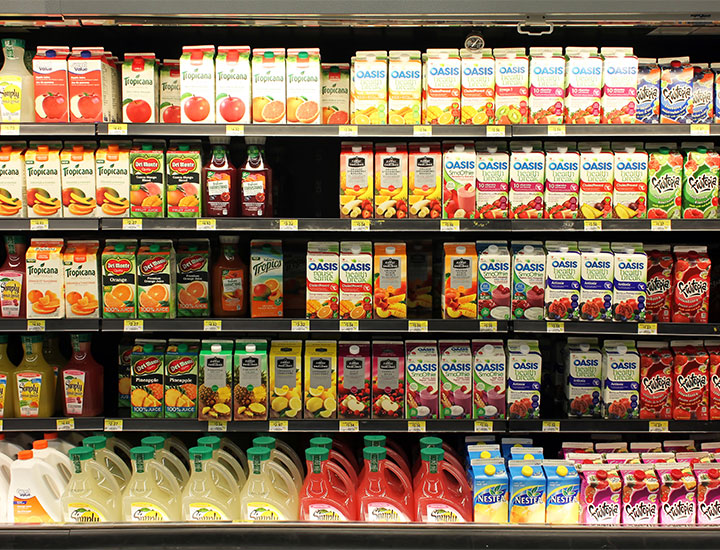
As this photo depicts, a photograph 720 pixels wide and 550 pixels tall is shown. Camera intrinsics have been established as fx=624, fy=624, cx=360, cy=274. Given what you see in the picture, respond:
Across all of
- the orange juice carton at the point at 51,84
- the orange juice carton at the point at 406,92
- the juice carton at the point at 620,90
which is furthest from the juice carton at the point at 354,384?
the orange juice carton at the point at 51,84

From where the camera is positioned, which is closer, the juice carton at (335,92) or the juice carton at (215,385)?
the juice carton at (215,385)

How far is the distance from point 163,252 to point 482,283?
1503 millimetres

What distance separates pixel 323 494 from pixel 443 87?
1.86 metres

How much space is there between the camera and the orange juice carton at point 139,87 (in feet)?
9.55

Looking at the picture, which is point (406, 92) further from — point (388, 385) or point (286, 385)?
point (286, 385)

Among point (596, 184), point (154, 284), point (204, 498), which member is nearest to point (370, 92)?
point (596, 184)

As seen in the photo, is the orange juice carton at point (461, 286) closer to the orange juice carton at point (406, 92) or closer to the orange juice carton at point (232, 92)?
the orange juice carton at point (406, 92)

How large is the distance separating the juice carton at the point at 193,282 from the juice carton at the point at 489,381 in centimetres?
132

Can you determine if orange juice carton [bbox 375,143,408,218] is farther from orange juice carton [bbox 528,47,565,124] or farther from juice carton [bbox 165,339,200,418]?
juice carton [bbox 165,339,200,418]

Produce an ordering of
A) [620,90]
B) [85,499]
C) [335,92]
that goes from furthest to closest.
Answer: [335,92] → [620,90] → [85,499]

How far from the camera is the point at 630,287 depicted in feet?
9.43

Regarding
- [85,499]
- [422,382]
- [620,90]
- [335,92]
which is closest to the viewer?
[85,499]

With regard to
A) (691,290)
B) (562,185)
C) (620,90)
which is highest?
(620,90)

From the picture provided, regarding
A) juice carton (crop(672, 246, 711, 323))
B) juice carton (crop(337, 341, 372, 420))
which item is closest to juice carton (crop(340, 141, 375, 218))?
juice carton (crop(337, 341, 372, 420))
